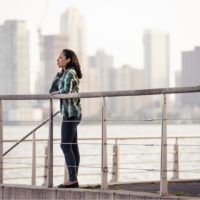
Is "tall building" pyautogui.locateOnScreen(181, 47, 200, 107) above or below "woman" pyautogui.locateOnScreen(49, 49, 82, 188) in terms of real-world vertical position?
above

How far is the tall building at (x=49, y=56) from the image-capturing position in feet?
381

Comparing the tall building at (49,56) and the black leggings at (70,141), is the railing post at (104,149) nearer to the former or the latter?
the black leggings at (70,141)

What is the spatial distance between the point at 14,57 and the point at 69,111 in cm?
11471

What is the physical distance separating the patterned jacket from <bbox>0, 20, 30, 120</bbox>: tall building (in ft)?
304

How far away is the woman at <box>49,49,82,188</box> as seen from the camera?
9.89 m

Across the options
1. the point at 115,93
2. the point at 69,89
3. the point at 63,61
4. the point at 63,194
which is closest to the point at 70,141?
the point at 69,89

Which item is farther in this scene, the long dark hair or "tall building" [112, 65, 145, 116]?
"tall building" [112, 65, 145, 116]

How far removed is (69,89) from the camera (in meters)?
10.0

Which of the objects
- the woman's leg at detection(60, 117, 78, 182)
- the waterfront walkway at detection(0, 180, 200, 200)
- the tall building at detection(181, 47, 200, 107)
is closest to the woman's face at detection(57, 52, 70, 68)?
the woman's leg at detection(60, 117, 78, 182)

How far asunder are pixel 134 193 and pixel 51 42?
116110mm

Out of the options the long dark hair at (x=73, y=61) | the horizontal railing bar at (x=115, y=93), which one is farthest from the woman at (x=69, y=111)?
the horizontal railing bar at (x=115, y=93)

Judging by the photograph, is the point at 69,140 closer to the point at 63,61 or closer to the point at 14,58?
the point at 63,61

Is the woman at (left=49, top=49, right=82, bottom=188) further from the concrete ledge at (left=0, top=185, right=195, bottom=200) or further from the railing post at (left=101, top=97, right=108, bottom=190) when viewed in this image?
the railing post at (left=101, top=97, right=108, bottom=190)

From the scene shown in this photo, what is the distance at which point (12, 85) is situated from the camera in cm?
10950
